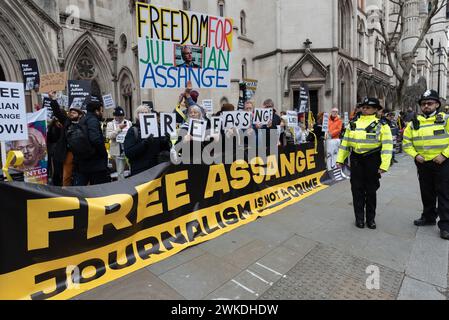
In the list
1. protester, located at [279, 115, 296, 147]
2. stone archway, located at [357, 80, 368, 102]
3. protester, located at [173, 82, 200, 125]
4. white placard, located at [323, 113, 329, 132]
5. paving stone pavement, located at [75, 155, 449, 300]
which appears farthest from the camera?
stone archway, located at [357, 80, 368, 102]

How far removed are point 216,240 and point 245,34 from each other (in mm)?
19352

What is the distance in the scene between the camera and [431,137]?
13.2ft

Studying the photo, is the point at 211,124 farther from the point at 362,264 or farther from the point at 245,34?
the point at 245,34

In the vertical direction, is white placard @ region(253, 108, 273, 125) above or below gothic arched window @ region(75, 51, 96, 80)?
below

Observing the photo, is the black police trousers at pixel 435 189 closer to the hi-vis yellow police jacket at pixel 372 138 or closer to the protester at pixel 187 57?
the hi-vis yellow police jacket at pixel 372 138

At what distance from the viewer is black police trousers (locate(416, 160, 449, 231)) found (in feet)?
13.0

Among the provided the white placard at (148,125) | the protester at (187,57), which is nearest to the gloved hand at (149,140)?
the white placard at (148,125)

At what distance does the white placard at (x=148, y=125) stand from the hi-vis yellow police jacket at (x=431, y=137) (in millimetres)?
3789

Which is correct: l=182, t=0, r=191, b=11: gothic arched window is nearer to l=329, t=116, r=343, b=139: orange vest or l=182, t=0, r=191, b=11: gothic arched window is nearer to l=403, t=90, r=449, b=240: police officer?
l=329, t=116, r=343, b=139: orange vest

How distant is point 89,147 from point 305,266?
3.36 meters

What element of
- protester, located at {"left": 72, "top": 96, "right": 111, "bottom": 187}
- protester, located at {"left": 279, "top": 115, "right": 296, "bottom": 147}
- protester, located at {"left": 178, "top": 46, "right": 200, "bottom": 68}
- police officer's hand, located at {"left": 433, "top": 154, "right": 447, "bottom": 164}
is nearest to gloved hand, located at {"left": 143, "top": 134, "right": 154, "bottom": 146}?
protester, located at {"left": 72, "top": 96, "right": 111, "bottom": 187}

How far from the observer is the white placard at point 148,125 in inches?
152

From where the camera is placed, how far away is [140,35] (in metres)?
4.31

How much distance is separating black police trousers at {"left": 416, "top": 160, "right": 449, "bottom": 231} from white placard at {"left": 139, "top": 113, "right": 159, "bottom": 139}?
13.1ft
